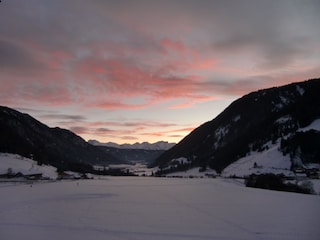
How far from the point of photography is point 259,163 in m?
171

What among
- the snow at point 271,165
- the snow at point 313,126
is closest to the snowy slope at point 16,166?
the snow at point 271,165

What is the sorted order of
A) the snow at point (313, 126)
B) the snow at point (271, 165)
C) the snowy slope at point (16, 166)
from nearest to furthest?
the snowy slope at point (16, 166) → the snow at point (271, 165) → the snow at point (313, 126)

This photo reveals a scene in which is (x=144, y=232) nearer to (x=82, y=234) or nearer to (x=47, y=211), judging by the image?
(x=82, y=234)

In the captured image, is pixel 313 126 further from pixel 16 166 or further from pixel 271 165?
pixel 16 166

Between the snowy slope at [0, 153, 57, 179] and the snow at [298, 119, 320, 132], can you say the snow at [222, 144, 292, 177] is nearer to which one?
the snow at [298, 119, 320, 132]

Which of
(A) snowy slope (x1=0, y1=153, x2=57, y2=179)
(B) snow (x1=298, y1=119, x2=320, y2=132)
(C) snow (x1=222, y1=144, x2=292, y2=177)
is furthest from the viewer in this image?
(B) snow (x1=298, y1=119, x2=320, y2=132)

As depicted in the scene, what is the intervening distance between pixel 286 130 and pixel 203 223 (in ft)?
582

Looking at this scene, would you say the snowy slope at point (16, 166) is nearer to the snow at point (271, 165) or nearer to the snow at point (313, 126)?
the snow at point (271, 165)

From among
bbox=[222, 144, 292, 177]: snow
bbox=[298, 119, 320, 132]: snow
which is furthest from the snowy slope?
bbox=[298, 119, 320, 132]: snow

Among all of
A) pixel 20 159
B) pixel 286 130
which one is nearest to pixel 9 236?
pixel 20 159

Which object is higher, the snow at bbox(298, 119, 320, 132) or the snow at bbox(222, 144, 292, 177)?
the snow at bbox(298, 119, 320, 132)

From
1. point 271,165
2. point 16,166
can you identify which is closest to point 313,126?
point 271,165

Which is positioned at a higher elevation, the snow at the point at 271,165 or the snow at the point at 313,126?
the snow at the point at 313,126

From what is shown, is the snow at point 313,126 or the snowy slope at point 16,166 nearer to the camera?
the snowy slope at point 16,166
